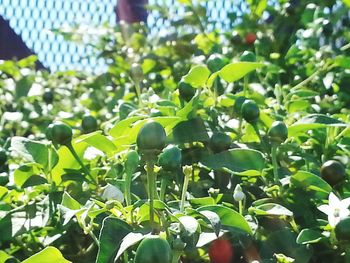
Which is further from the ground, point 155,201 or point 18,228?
point 155,201

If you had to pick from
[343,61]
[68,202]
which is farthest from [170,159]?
[343,61]

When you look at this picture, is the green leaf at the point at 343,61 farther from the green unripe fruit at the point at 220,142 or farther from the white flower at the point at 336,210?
the white flower at the point at 336,210

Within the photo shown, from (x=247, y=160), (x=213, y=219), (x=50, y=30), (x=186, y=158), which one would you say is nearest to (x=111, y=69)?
(x=50, y=30)

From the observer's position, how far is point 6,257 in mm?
1051

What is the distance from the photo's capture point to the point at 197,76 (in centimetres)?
120

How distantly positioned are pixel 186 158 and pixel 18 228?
289 mm

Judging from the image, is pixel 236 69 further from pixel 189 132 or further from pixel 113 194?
pixel 113 194

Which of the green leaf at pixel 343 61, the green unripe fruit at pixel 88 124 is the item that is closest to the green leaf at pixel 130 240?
the green unripe fruit at pixel 88 124

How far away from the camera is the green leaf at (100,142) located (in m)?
1.10

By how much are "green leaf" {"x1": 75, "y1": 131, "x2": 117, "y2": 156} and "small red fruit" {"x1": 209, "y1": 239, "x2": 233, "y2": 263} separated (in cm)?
24

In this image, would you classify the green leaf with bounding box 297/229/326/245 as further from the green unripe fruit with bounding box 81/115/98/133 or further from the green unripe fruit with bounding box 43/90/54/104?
the green unripe fruit with bounding box 43/90/54/104

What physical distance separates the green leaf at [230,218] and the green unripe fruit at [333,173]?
191mm

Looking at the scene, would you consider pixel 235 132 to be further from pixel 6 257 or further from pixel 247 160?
pixel 6 257

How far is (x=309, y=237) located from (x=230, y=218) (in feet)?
0.40
